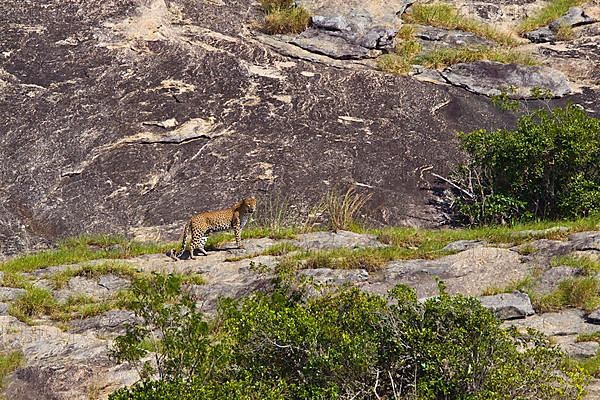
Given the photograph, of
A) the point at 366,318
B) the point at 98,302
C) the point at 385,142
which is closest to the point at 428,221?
the point at 385,142

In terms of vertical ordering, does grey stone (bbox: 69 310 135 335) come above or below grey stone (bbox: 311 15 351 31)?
below

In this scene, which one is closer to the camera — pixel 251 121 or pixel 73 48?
pixel 251 121

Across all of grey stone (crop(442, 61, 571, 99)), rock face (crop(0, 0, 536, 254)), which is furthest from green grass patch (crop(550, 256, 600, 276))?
grey stone (crop(442, 61, 571, 99))

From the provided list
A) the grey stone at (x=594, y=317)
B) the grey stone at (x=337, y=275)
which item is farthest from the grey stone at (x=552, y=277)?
the grey stone at (x=337, y=275)

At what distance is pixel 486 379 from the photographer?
23.6 feet

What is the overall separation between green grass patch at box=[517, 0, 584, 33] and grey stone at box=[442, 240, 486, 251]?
37.8ft

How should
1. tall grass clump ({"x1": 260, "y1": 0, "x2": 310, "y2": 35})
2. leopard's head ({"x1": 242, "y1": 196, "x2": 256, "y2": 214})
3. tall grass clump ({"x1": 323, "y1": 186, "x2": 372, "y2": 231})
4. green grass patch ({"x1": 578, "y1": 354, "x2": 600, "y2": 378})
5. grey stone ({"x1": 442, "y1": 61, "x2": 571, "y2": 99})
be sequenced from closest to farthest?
1. green grass patch ({"x1": 578, "y1": 354, "x2": 600, "y2": 378})
2. leopard's head ({"x1": 242, "y1": 196, "x2": 256, "y2": 214})
3. tall grass clump ({"x1": 323, "y1": 186, "x2": 372, "y2": 231})
4. grey stone ({"x1": 442, "y1": 61, "x2": 571, "y2": 99})
5. tall grass clump ({"x1": 260, "y1": 0, "x2": 310, "y2": 35})

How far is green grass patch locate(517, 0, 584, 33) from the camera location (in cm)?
2353

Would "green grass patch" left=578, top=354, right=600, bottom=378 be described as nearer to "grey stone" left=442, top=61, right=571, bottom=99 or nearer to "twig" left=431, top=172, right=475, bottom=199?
"twig" left=431, top=172, right=475, bottom=199

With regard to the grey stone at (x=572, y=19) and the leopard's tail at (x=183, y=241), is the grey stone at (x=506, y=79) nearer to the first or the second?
the grey stone at (x=572, y=19)

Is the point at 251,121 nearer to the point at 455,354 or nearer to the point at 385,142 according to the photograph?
the point at 385,142

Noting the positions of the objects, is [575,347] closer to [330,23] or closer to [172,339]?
[172,339]

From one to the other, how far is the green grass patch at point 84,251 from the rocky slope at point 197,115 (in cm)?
53

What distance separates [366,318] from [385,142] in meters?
10.0
